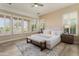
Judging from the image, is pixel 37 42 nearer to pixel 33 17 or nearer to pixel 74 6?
pixel 33 17

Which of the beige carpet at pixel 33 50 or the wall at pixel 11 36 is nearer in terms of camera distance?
the wall at pixel 11 36

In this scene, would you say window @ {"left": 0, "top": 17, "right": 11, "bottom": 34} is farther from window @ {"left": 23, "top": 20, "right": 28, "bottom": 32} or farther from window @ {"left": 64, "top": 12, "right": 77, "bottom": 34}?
window @ {"left": 64, "top": 12, "right": 77, "bottom": 34}

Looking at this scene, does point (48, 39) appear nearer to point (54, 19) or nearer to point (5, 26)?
point (54, 19)

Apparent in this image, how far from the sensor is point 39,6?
2.15m

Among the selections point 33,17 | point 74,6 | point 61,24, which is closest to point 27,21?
point 33,17

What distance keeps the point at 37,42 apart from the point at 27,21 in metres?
0.62

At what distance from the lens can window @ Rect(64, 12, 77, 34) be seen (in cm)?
216

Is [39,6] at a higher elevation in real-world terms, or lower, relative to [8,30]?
higher

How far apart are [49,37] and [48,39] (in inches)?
3.3

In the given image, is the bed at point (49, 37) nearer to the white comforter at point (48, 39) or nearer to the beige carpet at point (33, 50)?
the white comforter at point (48, 39)

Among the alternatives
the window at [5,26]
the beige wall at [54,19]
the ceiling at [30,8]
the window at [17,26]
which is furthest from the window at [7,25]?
the beige wall at [54,19]

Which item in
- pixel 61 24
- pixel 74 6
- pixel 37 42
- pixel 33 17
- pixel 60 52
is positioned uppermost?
pixel 74 6

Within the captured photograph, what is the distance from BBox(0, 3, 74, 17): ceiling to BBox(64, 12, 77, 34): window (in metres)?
0.29

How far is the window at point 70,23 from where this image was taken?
216cm
